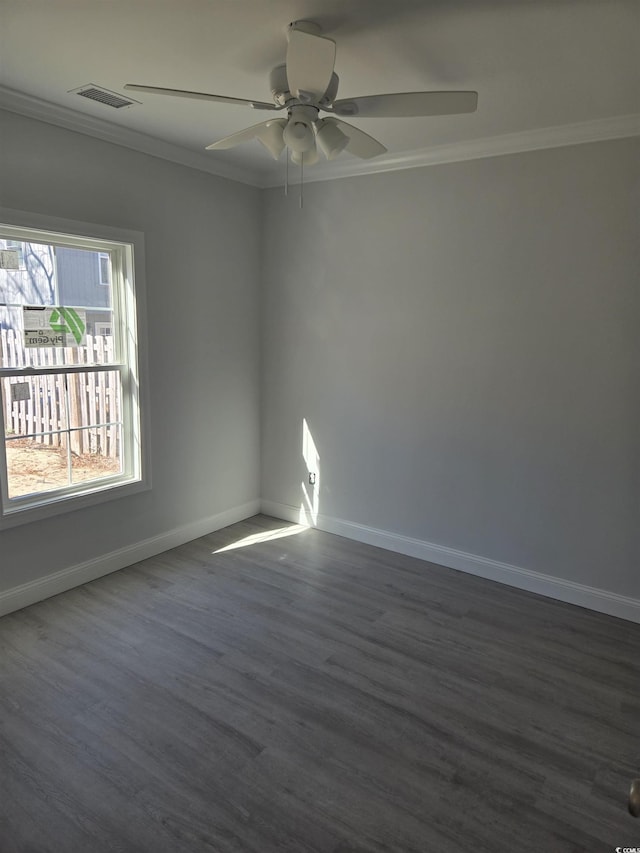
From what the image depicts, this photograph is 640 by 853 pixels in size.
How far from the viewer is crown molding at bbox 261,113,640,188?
3.06m

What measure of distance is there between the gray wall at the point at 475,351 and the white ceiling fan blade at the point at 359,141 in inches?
45.9

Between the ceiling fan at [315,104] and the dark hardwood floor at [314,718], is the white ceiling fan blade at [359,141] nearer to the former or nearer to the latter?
the ceiling fan at [315,104]

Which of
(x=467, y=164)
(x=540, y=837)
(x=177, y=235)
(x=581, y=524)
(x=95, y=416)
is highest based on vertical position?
(x=467, y=164)

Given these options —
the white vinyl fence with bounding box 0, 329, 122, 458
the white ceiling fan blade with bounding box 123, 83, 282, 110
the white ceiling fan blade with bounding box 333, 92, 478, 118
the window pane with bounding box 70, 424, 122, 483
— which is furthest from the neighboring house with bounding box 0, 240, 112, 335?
the white ceiling fan blade with bounding box 333, 92, 478, 118

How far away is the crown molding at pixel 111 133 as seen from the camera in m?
2.95

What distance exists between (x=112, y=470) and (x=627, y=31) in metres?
3.49

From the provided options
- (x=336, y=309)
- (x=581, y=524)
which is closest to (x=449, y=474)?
(x=581, y=524)

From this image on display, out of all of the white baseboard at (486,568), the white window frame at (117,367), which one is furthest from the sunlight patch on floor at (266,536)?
the white window frame at (117,367)

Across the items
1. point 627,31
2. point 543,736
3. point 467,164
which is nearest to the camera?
point 627,31

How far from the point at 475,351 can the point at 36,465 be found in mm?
2747

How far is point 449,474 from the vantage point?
3908mm

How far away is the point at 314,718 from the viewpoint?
8.05 feet

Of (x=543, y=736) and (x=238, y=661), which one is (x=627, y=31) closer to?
(x=543, y=736)

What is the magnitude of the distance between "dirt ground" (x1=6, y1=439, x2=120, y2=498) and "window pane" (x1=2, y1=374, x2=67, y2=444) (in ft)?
0.25
